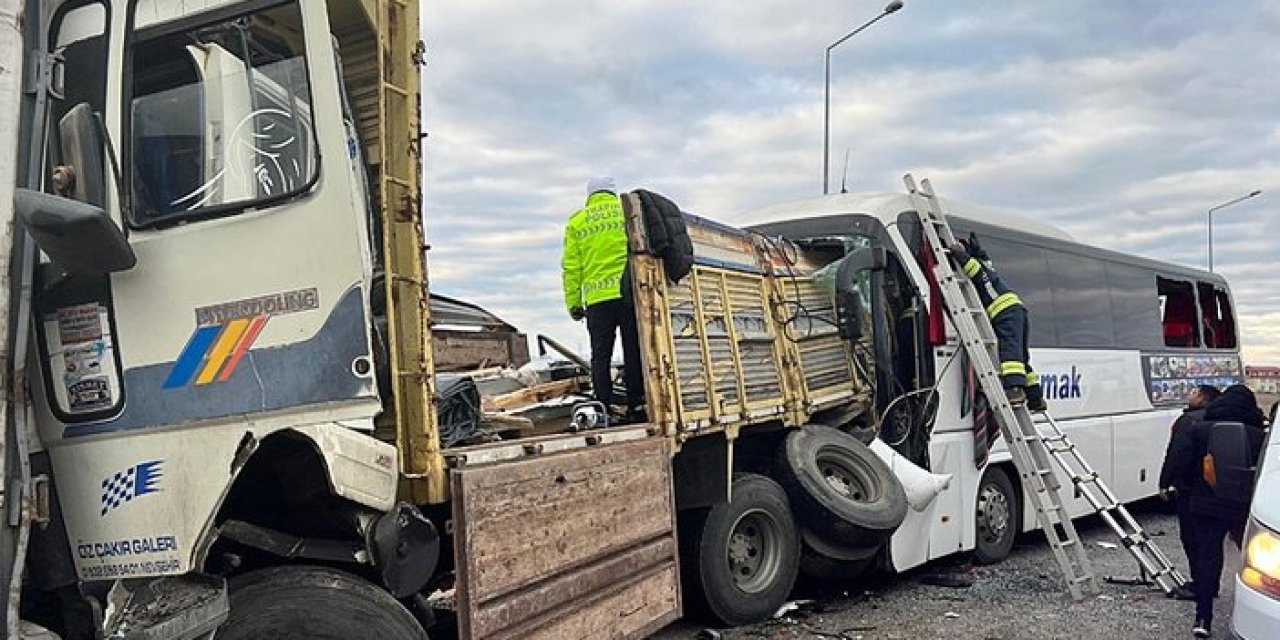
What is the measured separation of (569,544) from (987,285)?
484 cm

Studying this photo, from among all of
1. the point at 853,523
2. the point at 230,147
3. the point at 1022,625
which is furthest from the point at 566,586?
the point at 1022,625

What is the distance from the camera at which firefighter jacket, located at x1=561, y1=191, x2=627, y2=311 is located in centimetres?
580

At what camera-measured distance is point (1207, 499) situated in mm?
6164

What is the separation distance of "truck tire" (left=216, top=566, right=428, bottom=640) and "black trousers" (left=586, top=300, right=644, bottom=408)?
2.60 meters

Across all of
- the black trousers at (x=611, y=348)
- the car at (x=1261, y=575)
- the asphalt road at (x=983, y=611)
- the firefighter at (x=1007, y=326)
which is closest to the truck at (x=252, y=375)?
the black trousers at (x=611, y=348)

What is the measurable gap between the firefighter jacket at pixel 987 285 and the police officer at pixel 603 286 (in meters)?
3.27

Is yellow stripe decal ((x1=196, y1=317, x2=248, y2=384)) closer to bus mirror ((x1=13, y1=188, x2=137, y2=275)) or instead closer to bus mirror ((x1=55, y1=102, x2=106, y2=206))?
bus mirror ((x1=13, y1=188, x2=137, y2=275))

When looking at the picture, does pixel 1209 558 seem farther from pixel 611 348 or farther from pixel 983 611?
pixel 611 348

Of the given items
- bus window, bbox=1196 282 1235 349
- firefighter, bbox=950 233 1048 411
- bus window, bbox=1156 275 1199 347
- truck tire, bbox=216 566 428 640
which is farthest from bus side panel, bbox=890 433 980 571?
bus window, bbox=1196 282 1235 349

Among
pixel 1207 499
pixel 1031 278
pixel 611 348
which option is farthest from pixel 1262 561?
pixel 1031 278

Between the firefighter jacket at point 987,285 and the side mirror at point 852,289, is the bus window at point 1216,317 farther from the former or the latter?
the side mirror at point 852,289

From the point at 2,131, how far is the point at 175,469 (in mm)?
1025

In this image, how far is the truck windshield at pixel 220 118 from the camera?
307cm

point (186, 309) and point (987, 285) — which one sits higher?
point (987, 285)
